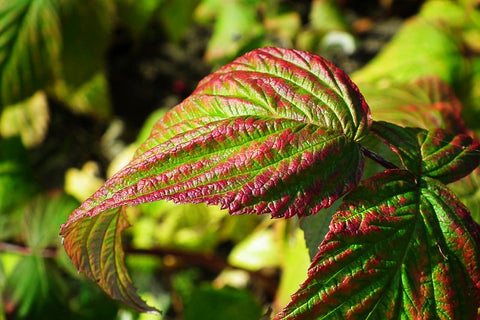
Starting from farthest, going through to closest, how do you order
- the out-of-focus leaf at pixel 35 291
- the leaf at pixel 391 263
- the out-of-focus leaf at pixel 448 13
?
the out-of-focus leaf at pixel 448 13, the out-of-focus leaf at pixel 35 291, the leaf at pixel 391 263

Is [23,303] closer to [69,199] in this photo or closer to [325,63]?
[69,199]

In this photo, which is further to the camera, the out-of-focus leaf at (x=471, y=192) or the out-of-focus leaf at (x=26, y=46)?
the out-of-focus leaf at (x=26, y=46)

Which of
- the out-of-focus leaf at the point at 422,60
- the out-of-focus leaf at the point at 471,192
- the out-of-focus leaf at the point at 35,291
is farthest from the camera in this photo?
the out-of-focus leaf at the point at 422,60

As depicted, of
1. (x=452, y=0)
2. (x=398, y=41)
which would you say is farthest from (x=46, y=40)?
(x=452, y=0)

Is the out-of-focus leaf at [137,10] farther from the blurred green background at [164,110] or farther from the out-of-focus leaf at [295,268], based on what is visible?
the out-of-focus leaf at [295,268]

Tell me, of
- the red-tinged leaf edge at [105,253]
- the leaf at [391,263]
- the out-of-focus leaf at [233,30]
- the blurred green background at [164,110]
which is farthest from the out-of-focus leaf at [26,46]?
the leaf at [391,263]

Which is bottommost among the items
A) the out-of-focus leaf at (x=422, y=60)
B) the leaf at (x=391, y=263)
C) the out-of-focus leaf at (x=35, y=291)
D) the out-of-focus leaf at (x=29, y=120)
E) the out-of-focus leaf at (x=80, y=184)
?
the leaf at (x=391, y=263)
